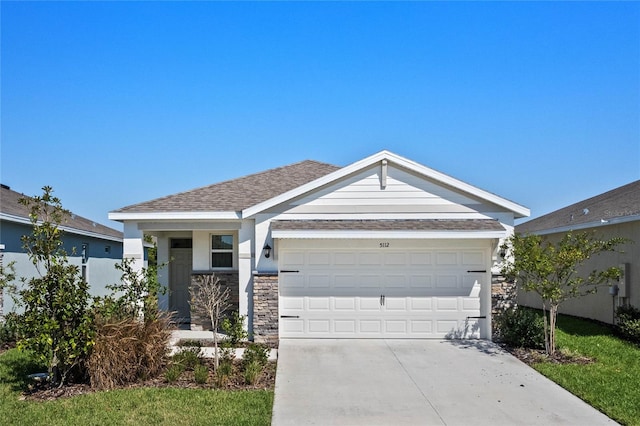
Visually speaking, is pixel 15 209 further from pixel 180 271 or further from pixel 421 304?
pixel 421 304

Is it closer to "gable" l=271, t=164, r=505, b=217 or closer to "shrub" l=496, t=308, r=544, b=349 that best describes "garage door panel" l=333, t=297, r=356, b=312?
"gable" l=271, t=164, r=505, b=217

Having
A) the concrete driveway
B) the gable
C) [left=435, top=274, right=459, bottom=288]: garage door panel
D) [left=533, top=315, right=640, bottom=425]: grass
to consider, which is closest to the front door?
the gable

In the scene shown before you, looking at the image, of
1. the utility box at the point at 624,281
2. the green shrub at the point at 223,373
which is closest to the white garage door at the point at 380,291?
the green shrub at the point at 223,373

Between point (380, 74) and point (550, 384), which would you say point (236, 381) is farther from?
point (380, 74)

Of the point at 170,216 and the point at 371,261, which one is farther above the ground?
the point at 170,216

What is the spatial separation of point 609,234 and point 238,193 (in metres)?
10.1

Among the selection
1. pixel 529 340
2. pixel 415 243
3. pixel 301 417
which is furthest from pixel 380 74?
pixel 301 417

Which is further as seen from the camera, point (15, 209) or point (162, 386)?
point (15, 209)

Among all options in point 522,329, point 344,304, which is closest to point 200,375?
point 344,304

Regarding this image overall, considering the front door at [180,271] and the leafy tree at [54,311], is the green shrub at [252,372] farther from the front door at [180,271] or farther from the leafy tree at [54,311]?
the front door at [180,271]

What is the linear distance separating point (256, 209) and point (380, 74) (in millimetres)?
5769

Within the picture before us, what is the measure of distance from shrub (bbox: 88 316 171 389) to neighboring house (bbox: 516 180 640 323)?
782 cm

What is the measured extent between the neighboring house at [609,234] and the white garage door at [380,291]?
1996mm

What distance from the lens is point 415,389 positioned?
322 inches
